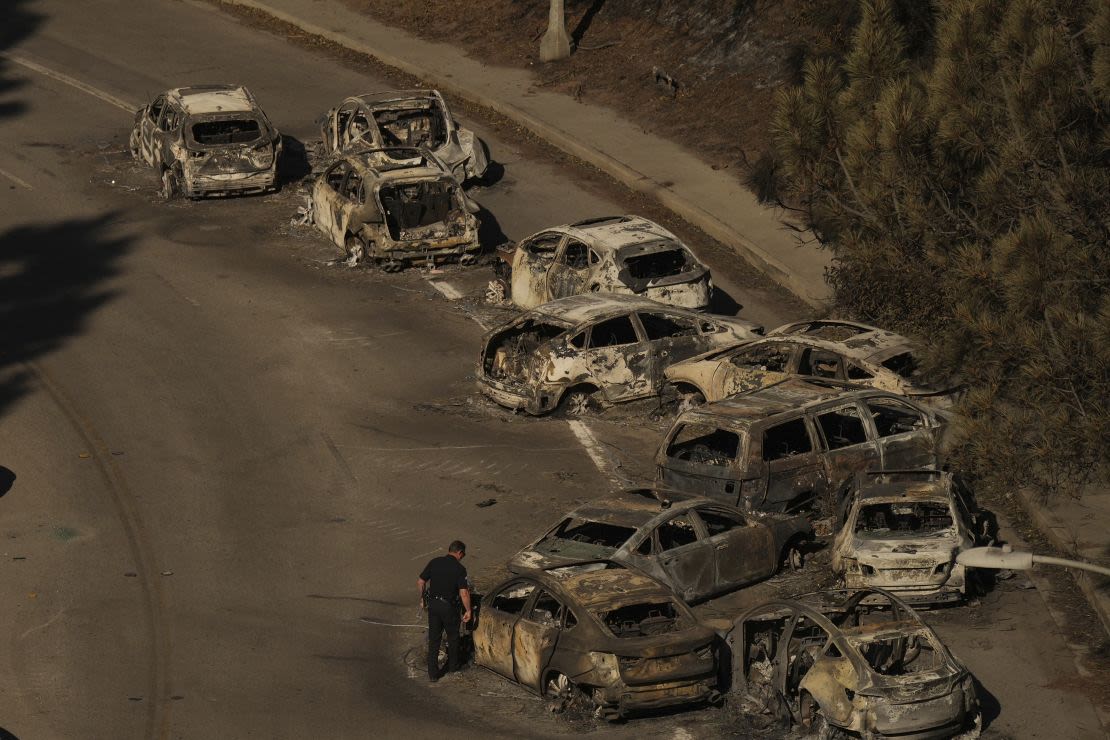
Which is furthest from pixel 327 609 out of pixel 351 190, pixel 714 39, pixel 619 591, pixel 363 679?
pixel 714 39

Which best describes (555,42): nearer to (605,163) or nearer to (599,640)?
(605,163)

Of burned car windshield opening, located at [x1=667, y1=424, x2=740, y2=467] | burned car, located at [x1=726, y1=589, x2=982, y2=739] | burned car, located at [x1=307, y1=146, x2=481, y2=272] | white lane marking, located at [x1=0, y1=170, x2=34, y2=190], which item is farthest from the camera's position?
white lane marking, located at [x1=0, y1=170, x2=34, y2=190]

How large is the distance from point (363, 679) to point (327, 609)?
165cm

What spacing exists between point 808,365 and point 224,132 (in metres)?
13.7

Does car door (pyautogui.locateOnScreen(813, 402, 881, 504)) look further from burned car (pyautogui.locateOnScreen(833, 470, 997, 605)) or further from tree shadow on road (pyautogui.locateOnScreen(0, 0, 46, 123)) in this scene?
tree shadow on road (pyautogui.locateOnScreen(0, 0, 46, 123))

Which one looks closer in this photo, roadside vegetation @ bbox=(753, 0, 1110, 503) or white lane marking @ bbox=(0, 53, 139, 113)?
roadside vegetation @ bbox=(753, 0, 1110, 503)

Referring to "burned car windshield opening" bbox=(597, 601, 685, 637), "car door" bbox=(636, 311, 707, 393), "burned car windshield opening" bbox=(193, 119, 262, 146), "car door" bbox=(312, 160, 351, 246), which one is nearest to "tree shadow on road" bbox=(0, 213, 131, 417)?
"burned car windshield opening" bbox=(193, 119, 262, 146)

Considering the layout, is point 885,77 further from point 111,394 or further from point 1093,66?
point 111,394

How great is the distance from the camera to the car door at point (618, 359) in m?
23.6

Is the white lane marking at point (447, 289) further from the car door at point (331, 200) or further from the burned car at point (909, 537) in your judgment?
the burned car at point (909, 537)

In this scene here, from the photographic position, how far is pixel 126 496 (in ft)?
71.1

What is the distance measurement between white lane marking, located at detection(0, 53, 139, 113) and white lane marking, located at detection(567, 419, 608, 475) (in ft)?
57.4

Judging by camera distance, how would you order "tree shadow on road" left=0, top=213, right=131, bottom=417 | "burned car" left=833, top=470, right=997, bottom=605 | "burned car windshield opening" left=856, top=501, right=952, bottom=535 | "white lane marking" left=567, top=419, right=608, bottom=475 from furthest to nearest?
1. "tree shadow on road" left=0, top=213, right=131, bottom=417
2. "white lane marking" left=567, top=419, right=608, bottom=475
3. "burned car windshield opening" left=856, top=501, right=952, bottom=535
4. "burned car" left=833, top=470, right=997, bottom=605

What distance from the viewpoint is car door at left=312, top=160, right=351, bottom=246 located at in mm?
29523
